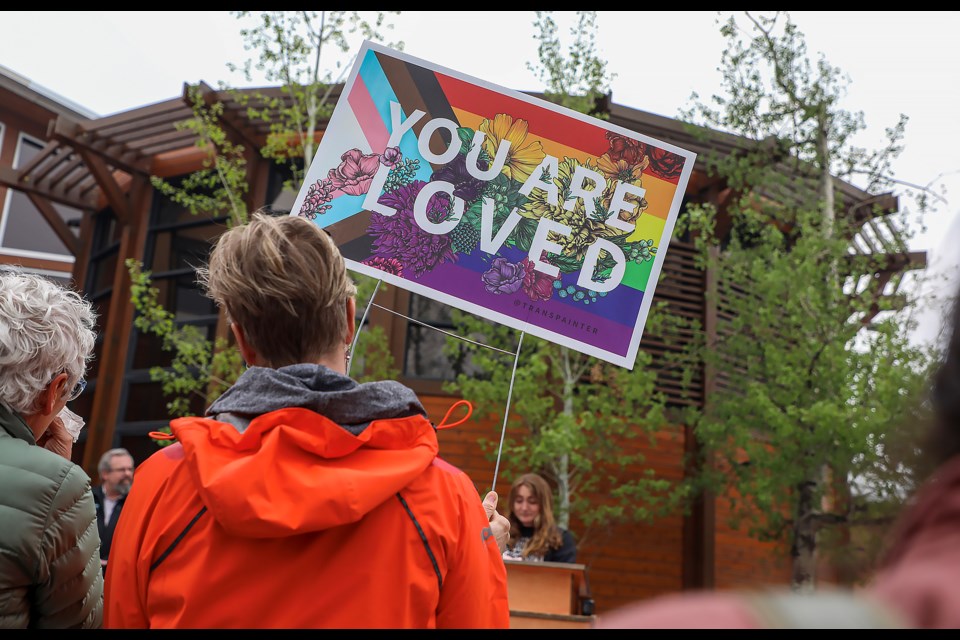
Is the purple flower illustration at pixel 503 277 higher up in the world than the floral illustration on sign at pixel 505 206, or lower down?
lower down

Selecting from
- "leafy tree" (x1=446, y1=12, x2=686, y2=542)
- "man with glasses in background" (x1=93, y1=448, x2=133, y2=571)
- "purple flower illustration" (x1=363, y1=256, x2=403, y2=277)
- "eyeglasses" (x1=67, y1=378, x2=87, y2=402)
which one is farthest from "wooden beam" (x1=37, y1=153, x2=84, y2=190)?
"eyeglasses" (x1=67, y1=378, x2=87, y2=402)


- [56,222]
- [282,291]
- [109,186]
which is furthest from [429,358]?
[282,291]

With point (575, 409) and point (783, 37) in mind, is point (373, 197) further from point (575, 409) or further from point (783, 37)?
point (783, 37)

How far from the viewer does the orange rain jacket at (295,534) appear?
59.5 inches

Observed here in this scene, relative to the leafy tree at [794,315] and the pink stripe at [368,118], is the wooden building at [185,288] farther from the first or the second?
the pink stripe at [368,118]

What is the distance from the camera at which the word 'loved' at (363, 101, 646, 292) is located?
312 cm

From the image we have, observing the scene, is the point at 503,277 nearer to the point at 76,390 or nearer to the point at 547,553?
the point at 76,390

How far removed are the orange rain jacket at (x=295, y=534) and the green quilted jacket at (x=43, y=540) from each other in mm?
257

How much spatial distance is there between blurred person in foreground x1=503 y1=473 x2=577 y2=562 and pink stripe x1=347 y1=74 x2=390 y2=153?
3.77 m

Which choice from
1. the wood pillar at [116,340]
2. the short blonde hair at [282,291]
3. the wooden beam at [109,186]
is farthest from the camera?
the wooden beam at [109,186]

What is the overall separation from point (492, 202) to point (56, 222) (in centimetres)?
1510

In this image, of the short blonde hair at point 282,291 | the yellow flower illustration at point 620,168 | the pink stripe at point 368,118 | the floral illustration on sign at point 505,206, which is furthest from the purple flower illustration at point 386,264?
the short blonde hair at point 282,291

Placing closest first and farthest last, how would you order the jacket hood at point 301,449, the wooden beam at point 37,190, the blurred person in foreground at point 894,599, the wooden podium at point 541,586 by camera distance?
the blurred person in foreground at point 894,599 < the jacket hood at point 301,449 < the wooden podium at point 541,586 < the wooden beam at point 37,190

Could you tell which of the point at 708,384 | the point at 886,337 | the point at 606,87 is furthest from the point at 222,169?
the point at 886,337
